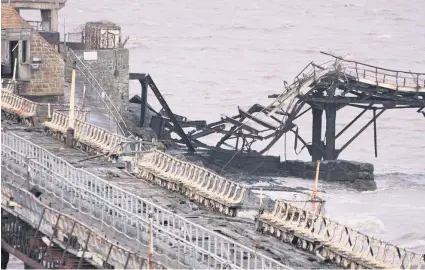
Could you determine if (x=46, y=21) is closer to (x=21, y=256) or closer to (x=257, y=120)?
(x=257, y=120)

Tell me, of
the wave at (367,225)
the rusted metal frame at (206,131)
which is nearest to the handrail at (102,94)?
the rusted metal frame at (206,131)

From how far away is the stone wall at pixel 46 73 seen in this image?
8138 centimetres

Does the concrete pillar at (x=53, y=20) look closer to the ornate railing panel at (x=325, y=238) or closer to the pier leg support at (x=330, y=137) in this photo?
the pier leg support at (x=330, y=137)

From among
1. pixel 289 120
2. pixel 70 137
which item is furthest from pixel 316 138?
pixel 70 137

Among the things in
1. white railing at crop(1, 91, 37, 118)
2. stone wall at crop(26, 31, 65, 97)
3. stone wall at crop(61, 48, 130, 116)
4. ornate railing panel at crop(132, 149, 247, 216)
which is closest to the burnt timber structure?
stone wall at crop(61, 48, 130, 116)

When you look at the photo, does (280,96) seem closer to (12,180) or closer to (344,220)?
(344,220)

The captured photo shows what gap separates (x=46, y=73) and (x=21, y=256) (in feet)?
109

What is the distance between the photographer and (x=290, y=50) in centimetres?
14338

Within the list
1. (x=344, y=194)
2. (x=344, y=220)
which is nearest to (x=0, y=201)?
(x=344, y=220)

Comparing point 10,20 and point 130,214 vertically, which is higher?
point 10,20

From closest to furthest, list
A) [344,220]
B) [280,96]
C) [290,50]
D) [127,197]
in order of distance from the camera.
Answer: [127,197]
[344,220]
[280,96]
[290,50]

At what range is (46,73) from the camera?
8162cm

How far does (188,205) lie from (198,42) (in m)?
94.4

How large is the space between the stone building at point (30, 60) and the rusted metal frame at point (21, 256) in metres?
29.9
